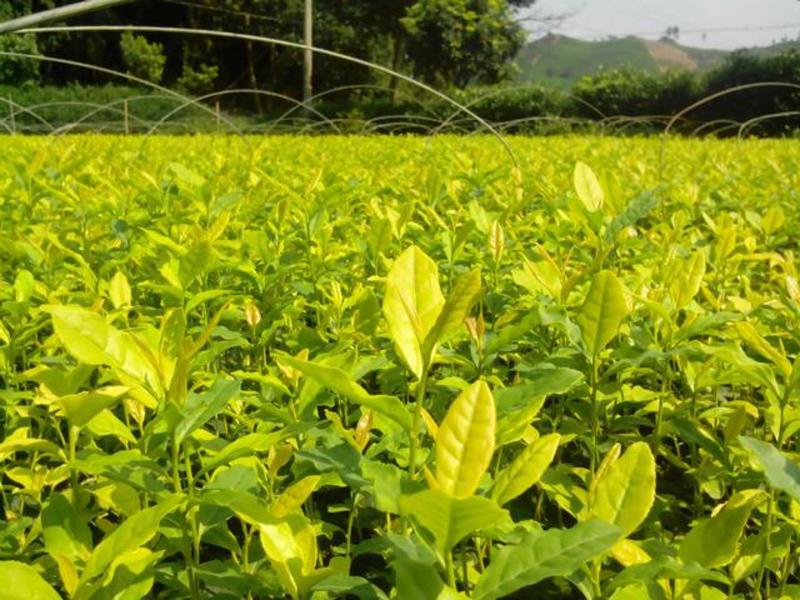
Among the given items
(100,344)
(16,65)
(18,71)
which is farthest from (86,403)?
(18,71)

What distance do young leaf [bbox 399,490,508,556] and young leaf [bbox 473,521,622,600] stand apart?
5 cm

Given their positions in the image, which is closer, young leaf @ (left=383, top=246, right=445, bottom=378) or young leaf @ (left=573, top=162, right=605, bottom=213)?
young leaf @ (left=383, top=246, right=445, bottom=378)

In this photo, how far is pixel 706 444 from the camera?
1.28 meters

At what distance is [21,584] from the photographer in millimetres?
648

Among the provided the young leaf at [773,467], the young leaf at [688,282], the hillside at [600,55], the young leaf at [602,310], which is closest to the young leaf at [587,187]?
the young leaf at [688,282]

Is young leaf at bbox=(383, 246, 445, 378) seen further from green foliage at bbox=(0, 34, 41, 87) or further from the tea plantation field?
green foliage at bbox=(0, 34, 41, 87)

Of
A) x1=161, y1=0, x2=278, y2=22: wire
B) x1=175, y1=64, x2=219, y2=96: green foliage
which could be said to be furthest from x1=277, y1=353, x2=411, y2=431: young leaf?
x1=161, y1=0, x2=278, y2=22: wire

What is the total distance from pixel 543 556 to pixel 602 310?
0.47 meters

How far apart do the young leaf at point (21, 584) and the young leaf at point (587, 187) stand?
1.21 metres

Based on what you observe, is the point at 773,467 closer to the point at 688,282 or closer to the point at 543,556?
the point at 543,556

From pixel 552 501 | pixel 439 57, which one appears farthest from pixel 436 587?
pixel 439 57

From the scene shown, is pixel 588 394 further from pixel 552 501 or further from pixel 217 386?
pixel 217 386

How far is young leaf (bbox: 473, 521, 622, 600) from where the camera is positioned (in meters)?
0.62

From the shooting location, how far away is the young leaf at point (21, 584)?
0.64 meters
